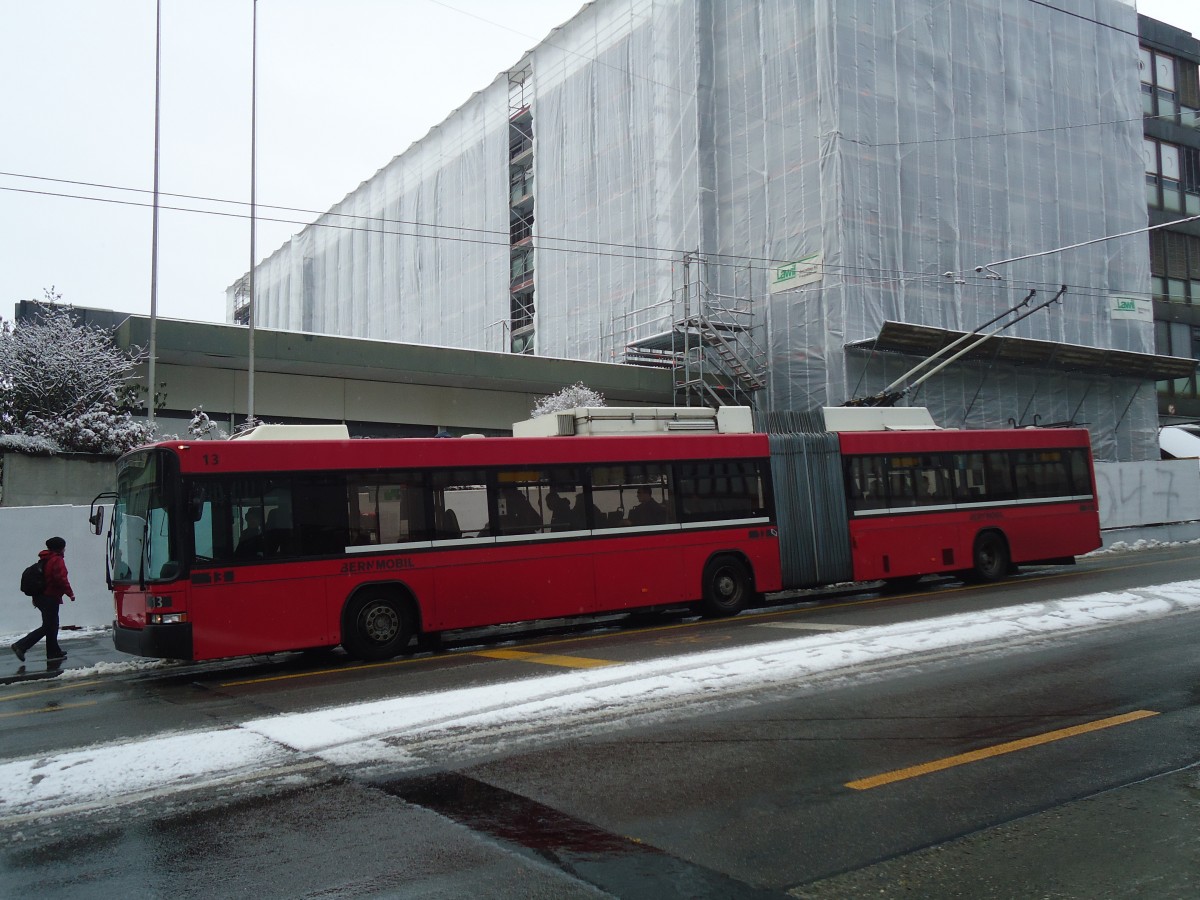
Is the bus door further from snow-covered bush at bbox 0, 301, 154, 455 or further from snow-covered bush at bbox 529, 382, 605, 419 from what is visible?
snow-covered bush at bbox 529, 382, 605, 419

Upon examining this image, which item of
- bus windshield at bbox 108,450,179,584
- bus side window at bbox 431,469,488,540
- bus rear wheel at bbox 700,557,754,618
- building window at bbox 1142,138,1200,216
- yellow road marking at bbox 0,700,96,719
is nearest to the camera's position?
yellow road marking at bbox 0,700,96,719

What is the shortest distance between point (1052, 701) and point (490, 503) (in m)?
7.55

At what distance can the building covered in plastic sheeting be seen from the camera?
30469 millimetres

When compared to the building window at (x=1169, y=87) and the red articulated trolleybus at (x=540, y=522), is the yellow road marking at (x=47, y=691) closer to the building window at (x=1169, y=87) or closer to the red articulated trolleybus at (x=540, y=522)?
the red articulated trolleybus at (x=540, y=522)

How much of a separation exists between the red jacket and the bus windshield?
1647mm

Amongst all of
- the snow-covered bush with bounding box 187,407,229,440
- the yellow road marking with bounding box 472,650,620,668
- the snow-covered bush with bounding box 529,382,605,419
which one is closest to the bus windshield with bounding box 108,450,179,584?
the yellow road marking with bounding box 472,650,620,668

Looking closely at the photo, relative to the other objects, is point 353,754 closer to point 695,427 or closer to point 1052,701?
point 1052,701

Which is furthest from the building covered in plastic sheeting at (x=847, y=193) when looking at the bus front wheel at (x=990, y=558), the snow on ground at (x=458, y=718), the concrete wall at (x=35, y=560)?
the snow on ground at (x=458, y=718)

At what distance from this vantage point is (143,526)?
11.2 meters

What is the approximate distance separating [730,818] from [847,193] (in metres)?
27.4

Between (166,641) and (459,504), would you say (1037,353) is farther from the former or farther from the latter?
(166,641)

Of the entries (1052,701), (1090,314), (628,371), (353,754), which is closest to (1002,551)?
(1052,701)

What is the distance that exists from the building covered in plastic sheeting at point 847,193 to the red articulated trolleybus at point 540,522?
12.9 m

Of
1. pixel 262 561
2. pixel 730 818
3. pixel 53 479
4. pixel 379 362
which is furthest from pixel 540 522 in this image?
pixel 379 362
